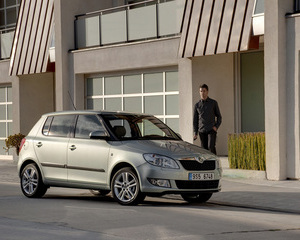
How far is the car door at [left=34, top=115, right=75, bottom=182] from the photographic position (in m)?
13.3

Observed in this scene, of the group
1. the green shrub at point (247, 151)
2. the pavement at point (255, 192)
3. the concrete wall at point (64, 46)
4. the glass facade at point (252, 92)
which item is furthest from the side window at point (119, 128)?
the concrete wall at point (64, 46)

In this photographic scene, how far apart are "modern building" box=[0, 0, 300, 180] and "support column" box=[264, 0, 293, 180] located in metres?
0.02

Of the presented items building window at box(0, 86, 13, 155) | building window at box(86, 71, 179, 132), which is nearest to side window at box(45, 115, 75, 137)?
building window at box(86, 71, 179, 132)

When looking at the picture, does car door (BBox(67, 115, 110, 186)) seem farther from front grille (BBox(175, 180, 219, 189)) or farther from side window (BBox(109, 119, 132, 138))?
front grille (BBox(175, 180, 219, 189))

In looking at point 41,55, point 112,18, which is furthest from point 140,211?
point 41,55

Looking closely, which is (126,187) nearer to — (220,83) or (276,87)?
(276,87)

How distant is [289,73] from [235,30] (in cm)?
198

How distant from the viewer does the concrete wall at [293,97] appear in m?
16.3

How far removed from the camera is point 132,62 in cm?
2131

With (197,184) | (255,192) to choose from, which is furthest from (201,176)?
(255,192)

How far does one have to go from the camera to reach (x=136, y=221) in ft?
33.6

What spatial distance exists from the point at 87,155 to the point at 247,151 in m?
5.47

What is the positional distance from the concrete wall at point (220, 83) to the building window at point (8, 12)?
12789mm

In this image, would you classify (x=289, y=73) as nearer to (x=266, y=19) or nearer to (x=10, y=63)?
(x=266, y=19)
